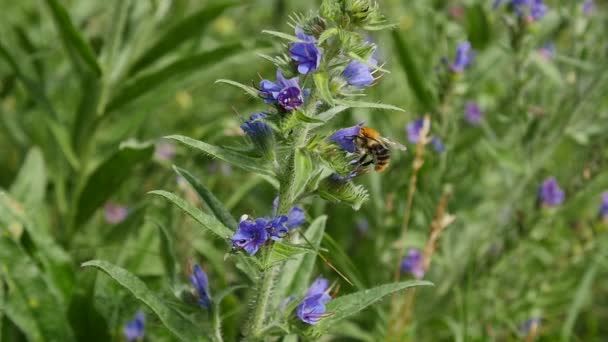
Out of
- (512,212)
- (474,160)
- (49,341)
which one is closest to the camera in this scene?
(49,341)

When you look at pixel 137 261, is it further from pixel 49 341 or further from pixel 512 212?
pixel 512 212

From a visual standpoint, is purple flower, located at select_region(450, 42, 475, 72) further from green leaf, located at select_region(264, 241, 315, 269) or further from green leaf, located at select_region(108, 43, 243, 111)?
green leaf, located at select_region(264, 241, 315, 269)

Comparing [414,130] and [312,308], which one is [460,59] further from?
[312,308]

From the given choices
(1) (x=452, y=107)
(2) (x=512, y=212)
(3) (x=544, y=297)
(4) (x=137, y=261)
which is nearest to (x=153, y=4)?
(4) (x=137, y=261)

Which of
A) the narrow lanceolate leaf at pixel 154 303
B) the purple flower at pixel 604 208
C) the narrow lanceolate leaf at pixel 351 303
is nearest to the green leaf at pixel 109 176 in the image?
the narrow lanceolate leaf at pixel 154 303

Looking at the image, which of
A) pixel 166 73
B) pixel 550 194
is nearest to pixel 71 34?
pixel 166 73

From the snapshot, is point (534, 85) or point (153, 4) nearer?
point (153, 4)

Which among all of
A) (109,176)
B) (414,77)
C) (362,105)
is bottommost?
(109,176)
